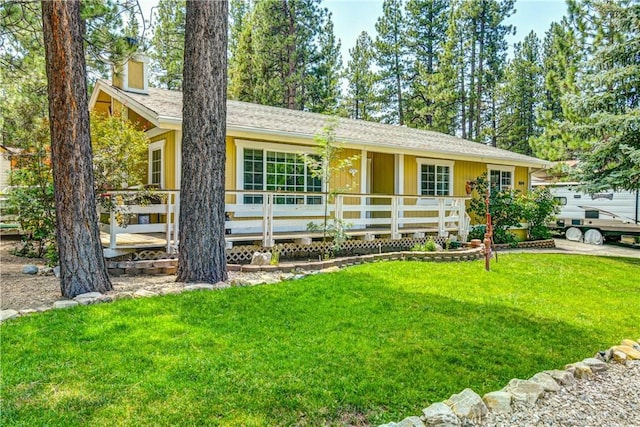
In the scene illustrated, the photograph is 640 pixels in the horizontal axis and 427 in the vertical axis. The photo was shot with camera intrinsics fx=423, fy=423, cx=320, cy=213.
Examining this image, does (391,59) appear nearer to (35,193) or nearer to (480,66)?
(480,66)

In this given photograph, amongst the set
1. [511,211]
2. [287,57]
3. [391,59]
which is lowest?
[511,211]

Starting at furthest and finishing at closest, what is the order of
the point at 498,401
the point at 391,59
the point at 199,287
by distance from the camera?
the point at 391,59 < the point at 199,287 < the point at 498,401

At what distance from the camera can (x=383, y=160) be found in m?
12.8

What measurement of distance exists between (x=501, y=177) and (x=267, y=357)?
44.5 ft

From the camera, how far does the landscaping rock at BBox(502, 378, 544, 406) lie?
9.28ft

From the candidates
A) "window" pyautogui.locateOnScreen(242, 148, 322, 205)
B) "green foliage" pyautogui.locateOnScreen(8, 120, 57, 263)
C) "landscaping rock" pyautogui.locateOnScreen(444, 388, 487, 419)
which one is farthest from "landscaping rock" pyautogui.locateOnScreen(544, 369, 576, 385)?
"green foliage" pyautogui.locateOnScreen(8, 120, 57, 263)

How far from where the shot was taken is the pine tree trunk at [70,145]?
477 centimetres

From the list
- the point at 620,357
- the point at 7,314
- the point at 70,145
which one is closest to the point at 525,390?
the point at 620,357

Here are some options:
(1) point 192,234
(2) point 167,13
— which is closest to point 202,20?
(1) point 192,234

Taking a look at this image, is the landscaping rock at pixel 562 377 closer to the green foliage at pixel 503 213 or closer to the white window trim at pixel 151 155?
the white window trim at pixel 151 155

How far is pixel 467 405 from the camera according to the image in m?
2.62

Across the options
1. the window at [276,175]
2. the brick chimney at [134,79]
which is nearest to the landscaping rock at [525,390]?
the window at [276,175]

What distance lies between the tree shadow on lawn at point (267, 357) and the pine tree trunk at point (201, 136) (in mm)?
981

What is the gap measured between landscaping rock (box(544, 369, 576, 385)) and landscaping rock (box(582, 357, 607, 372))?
0.29 m
